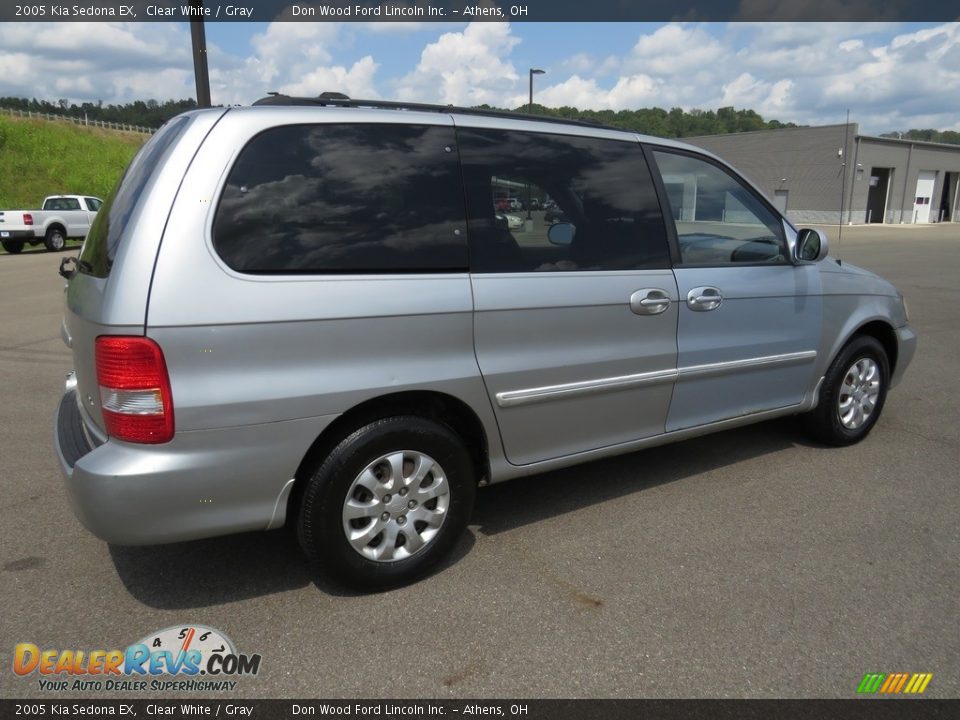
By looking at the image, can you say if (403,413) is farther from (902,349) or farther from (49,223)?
(49,223)

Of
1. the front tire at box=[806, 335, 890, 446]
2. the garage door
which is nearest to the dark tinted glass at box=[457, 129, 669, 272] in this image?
the front tire at box=[806, 335, 890, 446]

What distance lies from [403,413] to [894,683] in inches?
78.7

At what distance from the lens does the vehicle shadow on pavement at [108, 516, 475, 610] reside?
2.93 m

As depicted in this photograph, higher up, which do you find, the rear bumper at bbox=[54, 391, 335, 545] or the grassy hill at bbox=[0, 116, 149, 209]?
the grassy hill at bbox=[0, 116, 149, 209]

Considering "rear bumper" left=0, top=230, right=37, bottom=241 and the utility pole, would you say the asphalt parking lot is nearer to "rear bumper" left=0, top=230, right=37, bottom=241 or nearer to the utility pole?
the utility pole

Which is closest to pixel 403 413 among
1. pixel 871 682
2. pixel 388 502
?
pixel 388 502

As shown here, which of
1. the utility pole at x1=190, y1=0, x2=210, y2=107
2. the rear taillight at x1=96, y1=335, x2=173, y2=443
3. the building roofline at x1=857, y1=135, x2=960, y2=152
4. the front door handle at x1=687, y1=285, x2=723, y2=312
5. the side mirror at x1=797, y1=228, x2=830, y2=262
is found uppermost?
the building roofline at x1=857, y1=135, x2=960, y2=152

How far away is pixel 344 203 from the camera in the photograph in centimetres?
274

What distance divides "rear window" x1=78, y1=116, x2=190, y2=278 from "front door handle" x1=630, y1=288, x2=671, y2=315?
6.85 ft

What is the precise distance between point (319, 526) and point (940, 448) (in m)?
4.10

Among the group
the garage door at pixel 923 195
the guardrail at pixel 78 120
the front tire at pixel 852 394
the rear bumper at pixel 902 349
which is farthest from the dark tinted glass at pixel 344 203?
the guardrail at pixel 78 120

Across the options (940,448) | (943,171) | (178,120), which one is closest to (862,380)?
(940,448)

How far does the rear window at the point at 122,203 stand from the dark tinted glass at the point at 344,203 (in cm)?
35

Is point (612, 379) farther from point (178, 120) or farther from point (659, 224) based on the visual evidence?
point (178, 120)
